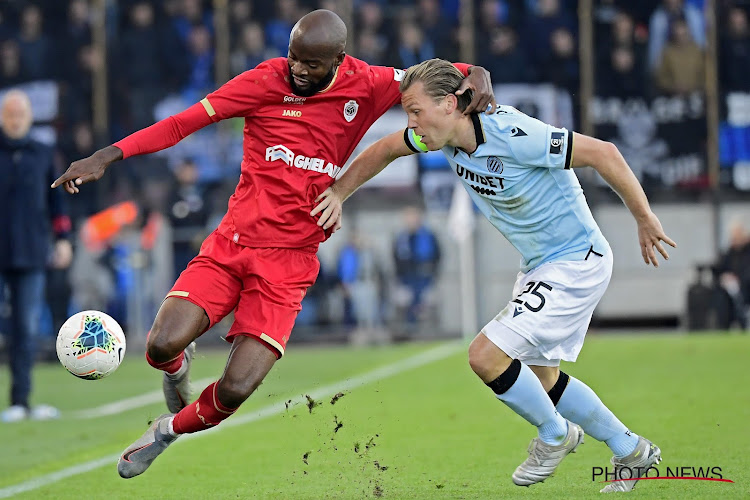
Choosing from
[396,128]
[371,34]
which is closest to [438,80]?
[396,128]

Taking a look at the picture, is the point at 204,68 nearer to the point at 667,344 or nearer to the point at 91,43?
the point at 91,43

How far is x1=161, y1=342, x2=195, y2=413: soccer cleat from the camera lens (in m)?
6.71

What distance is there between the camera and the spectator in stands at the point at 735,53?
1950 centimetres

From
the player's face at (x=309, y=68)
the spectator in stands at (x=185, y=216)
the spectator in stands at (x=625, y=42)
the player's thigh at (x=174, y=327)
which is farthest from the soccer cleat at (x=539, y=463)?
the spectator in stands at (x=625, y=42)

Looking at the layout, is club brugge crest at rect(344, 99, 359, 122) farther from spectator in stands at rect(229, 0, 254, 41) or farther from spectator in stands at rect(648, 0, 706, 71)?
spectator in stands at rect(229, 0, 254, 41)

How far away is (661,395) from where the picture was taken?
34.1ft

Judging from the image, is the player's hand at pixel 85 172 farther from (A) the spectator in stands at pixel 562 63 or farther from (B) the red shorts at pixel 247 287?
(A) the spectator in stands at pixel 562 63

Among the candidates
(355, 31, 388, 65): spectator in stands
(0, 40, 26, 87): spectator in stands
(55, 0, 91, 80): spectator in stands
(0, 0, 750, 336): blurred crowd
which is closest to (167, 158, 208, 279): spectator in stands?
(0, 0, 750, 336): blurred crowd

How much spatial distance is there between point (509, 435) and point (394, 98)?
9.12ft

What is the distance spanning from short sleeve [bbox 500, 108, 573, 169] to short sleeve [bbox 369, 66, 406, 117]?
3.17 ft

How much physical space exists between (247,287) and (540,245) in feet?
5.05

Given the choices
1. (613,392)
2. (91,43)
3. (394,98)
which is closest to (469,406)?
(613,392)

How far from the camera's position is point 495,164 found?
19.6 feet

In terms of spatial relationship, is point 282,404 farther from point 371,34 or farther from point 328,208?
point 371,34
